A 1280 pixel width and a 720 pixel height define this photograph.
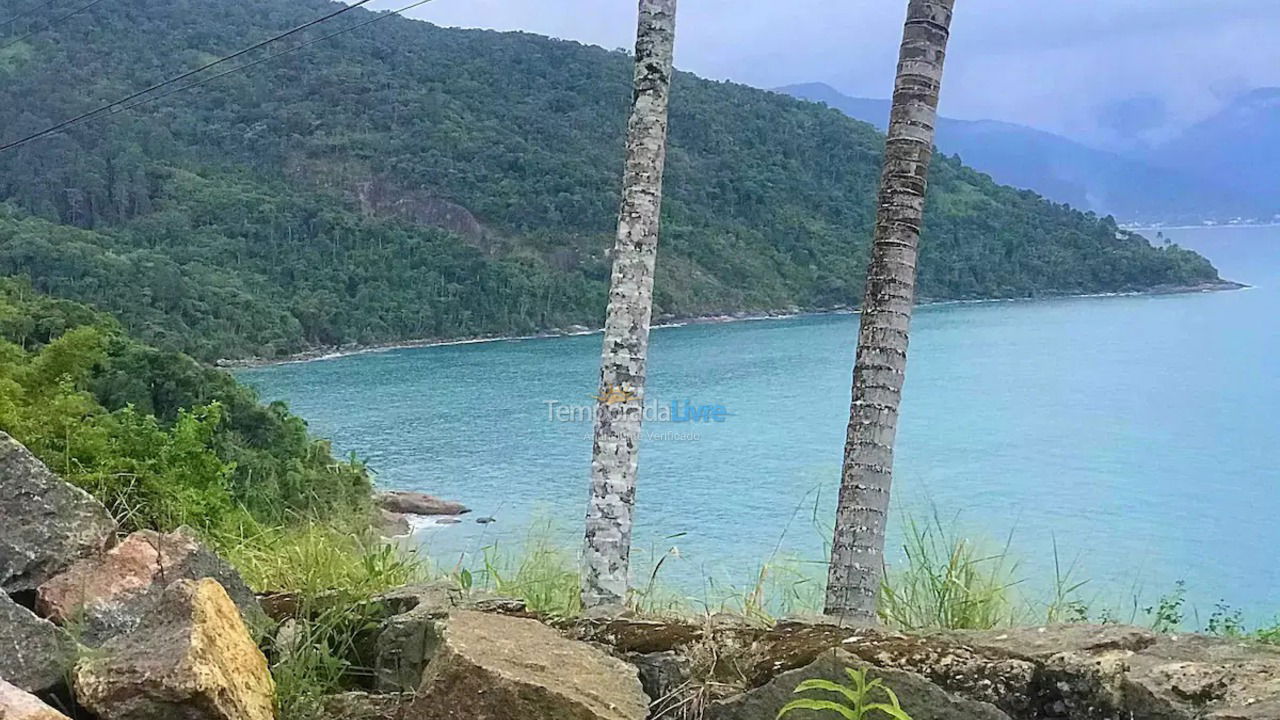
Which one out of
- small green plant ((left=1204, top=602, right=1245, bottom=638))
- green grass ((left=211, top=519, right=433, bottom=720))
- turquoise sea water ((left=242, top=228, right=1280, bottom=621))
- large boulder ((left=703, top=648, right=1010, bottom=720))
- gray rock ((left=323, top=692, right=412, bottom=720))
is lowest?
turquoise sea water ((left=242, top=228, right=1280, bottom=621))

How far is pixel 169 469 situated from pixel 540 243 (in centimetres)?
5157

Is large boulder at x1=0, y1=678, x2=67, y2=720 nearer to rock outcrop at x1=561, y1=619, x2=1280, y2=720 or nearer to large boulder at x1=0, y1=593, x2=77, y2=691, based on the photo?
large boulder at x1=0, y1=593, x2=77, y2=691

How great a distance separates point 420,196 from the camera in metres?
59.3

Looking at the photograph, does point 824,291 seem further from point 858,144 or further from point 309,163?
point 309,163

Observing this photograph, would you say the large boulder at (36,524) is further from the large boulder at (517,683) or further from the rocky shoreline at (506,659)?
the large boulder at (517,683)

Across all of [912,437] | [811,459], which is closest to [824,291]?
[912,437]

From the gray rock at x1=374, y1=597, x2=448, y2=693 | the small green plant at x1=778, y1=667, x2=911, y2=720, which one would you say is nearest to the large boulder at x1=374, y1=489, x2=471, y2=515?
the gray rock at x1=374, y1=597, x2=448, y2=693

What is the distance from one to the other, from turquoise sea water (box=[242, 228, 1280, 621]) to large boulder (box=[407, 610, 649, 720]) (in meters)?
2.01

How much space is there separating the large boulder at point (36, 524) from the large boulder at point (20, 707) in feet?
2.35

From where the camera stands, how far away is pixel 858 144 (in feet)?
226

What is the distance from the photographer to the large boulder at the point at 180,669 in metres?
1.76

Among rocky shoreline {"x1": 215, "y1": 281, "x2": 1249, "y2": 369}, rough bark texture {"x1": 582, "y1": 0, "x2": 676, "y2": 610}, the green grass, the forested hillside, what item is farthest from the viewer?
the forested hillside

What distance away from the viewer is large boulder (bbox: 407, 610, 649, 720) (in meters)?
1.76

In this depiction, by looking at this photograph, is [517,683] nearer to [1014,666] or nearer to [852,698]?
[852,698]
